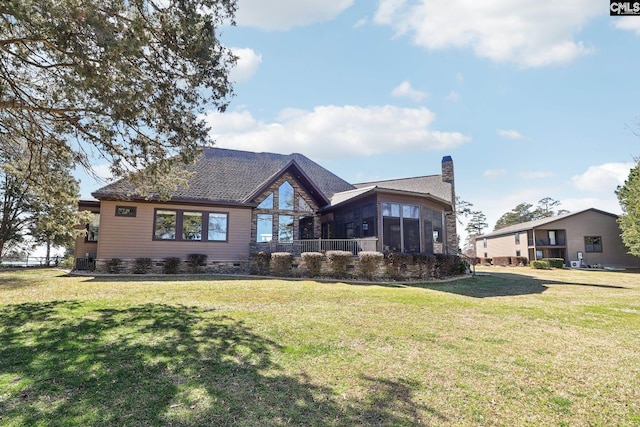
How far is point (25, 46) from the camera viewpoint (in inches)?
252

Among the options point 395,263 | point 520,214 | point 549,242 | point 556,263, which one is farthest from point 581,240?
point 520,214

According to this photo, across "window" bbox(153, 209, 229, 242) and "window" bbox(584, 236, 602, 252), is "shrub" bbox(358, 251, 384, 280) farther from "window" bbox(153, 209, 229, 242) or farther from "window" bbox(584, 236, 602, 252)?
"window" bbox(584, 236, 602, 252)

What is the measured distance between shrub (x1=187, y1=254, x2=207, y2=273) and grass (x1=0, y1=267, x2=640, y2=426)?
24.0ft

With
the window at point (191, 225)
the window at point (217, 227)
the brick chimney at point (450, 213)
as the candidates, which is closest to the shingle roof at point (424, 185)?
the brick chimney at point (450, 213)

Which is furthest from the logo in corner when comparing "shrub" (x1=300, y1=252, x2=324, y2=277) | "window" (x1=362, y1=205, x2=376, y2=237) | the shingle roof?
the shingle roof

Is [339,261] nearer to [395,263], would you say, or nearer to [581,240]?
[395,263]

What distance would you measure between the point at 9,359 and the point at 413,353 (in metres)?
5.01

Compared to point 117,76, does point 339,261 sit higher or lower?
lower

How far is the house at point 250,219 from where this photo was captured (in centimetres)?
1423

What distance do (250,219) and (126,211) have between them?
18.0 ft

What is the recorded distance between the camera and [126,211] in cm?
1440

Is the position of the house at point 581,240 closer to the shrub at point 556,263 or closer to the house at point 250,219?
the shrub at point 556,263

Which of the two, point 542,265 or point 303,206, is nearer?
point 303,206

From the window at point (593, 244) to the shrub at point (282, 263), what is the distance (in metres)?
31.0
